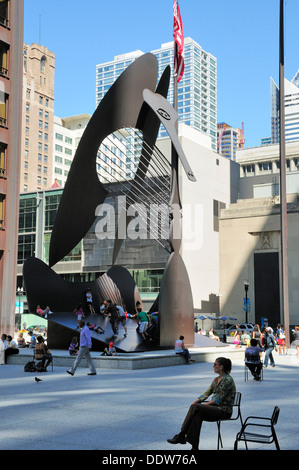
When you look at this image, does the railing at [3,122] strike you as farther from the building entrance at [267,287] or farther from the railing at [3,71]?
the building entrance at [267,287]

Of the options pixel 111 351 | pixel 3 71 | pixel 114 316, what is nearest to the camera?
pixel 111 351

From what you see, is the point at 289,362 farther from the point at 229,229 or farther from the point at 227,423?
the point at 229,229

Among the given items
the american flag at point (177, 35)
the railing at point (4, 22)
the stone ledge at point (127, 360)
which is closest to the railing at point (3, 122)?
the railing at point (4, 22)

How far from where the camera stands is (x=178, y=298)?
21.9m

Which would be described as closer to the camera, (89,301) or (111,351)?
(111,351)

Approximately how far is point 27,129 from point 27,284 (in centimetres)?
8847

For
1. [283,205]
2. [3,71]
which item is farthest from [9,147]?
[283,205]

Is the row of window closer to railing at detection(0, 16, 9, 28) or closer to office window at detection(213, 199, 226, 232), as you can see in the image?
railing at detection(0, 16, 9, 28)

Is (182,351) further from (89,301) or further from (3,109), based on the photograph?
(3,109)

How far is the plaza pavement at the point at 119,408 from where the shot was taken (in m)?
7.05

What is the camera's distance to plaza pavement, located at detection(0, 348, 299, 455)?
Result: 705cm

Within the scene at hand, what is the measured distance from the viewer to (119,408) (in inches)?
387

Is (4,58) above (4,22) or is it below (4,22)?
below
